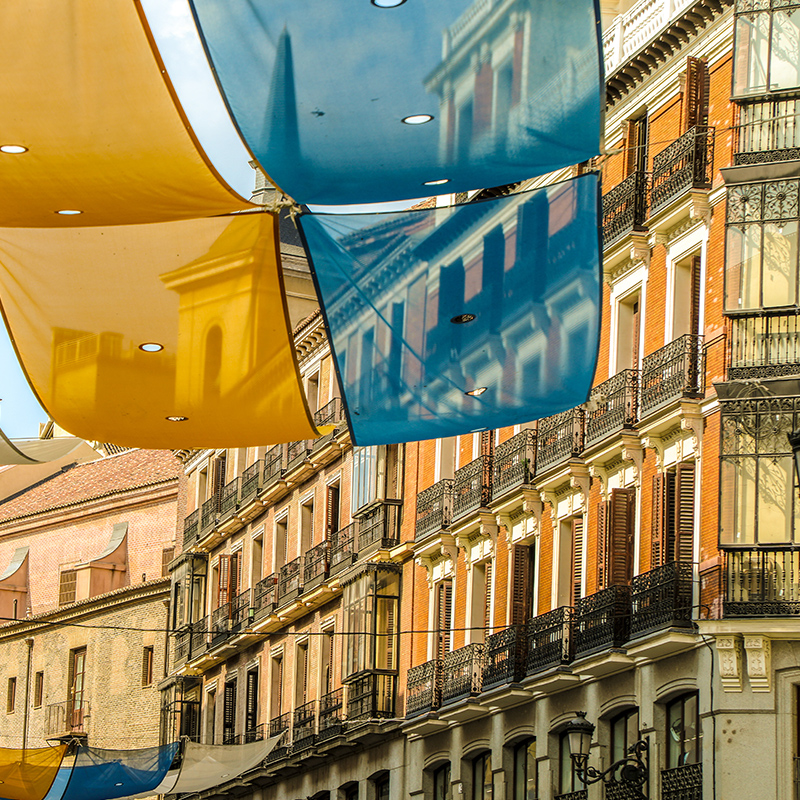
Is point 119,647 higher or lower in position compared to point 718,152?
lower

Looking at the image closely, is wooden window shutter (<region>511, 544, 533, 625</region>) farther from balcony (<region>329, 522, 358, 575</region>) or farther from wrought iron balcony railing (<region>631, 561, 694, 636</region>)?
balcony (<region>329, 522, 358, 575</region>)

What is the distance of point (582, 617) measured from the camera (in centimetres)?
2866

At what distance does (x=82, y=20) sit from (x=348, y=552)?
30557 mm

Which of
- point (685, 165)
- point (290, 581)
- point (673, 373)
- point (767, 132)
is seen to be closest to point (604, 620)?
point (673, 373)

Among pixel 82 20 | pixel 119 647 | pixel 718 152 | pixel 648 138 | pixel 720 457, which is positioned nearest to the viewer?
pixel 82 20

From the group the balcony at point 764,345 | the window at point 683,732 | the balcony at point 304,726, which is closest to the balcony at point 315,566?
the balcony at point 304,726

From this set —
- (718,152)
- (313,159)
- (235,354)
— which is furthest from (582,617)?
(313,159)

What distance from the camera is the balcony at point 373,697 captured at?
3709cm

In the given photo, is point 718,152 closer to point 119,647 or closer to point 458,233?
point 458,233

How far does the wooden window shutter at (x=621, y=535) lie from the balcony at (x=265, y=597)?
1775cm

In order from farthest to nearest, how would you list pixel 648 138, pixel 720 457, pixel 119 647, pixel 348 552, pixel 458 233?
pixel 119 647, pixel 348 552, pixel 648 138, pixel 720 457, pixel 458 233

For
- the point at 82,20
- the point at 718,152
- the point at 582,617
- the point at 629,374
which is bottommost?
the point at 582,617

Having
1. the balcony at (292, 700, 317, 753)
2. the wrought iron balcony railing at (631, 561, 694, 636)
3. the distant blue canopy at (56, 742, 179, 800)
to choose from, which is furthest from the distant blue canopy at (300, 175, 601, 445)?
the balcony at (292, 700, 317, 753)

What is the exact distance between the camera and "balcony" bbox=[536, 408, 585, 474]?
99.1 ft
